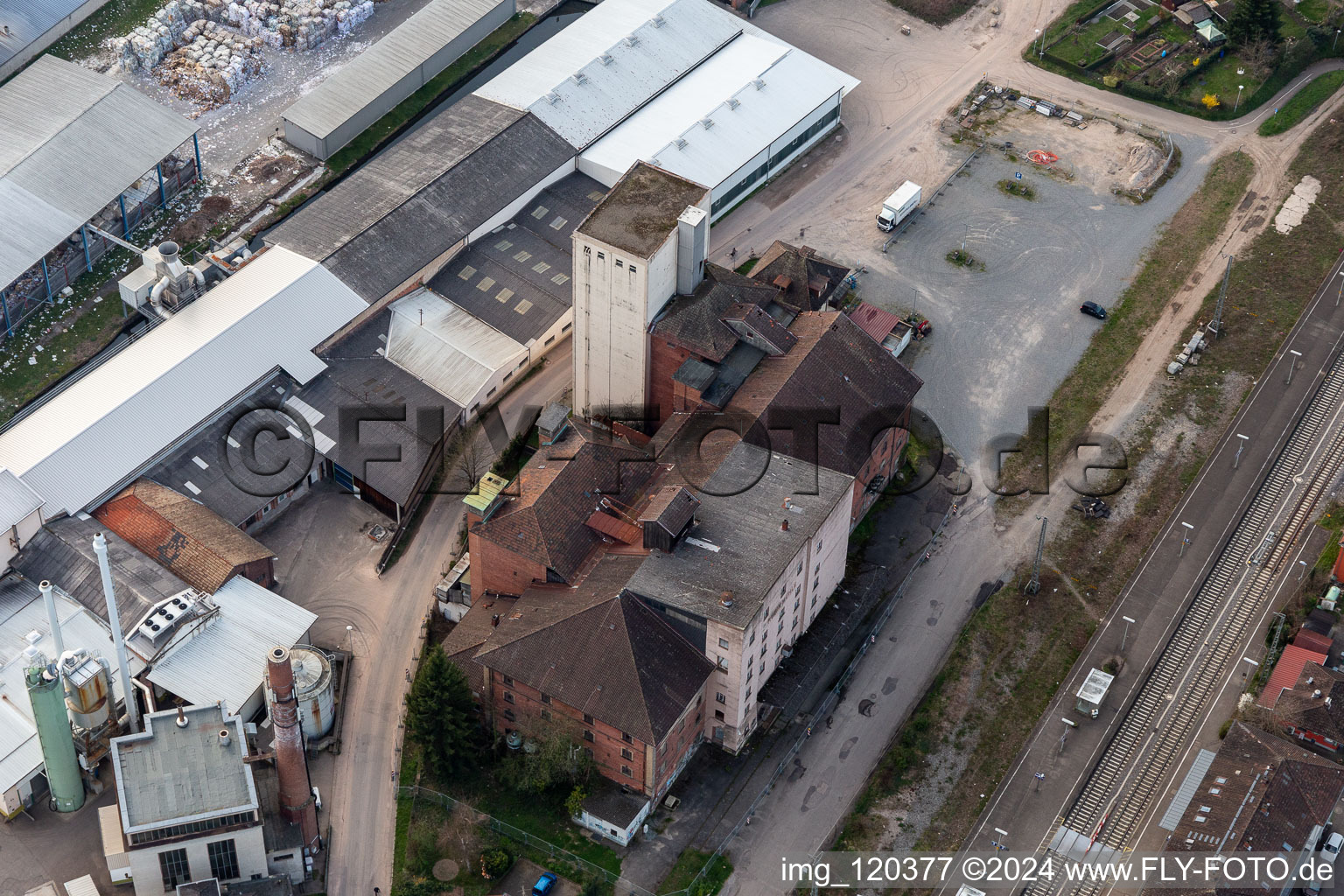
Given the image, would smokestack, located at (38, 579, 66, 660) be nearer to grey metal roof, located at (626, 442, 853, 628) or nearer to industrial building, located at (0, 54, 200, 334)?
grey metal roof, located at (626, 442, 853, 628)

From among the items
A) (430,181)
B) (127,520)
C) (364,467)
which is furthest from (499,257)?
(127,520)

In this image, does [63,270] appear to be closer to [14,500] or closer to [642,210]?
[14,500]

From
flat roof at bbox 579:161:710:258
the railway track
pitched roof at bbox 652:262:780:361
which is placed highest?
flat roof at bbox 579:161:710:258

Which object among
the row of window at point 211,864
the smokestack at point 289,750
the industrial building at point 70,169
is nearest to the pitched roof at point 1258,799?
the smokestack at point 289,750

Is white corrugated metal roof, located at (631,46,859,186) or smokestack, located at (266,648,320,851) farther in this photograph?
white corrugated metal roof, located at (631,46,859,186)

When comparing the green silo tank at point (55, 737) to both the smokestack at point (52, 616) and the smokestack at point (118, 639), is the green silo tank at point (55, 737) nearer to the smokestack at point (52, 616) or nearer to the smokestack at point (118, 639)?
the smokestack at point (52, 616)

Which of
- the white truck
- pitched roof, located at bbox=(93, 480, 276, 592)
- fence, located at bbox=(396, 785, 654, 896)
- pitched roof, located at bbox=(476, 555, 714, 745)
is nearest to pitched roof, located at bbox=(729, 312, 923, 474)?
pitched roof, located at bbox=(476, 555, 714, 745)

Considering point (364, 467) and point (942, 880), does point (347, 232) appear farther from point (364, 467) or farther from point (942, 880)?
point (942, 880)
